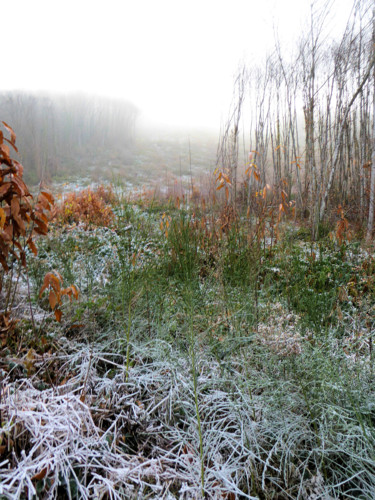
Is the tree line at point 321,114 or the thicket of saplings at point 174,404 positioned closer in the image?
the thicket of saplings at point 174,404

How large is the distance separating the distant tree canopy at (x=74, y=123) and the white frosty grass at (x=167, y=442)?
35.8ft

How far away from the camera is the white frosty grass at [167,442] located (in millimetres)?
917

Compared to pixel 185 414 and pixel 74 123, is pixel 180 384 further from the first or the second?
pixel 74 123

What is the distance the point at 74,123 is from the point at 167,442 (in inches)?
628

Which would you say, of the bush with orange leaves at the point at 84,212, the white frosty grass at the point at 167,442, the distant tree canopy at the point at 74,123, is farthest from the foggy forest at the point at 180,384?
the distant tree canopy at the point at 74,123

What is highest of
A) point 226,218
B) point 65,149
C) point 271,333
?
point 65,149

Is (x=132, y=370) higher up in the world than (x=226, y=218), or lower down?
lower down

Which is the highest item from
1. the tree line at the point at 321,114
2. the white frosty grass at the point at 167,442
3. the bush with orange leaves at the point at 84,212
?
the tree line at the point at 321,114

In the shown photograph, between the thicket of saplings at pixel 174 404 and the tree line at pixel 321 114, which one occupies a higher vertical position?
the tree line at pixel 321 114

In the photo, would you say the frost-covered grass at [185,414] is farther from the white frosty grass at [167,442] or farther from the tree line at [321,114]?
the tree line at [321,114]

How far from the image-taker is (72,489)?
92 centimetres

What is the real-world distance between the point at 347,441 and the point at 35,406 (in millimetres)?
1168

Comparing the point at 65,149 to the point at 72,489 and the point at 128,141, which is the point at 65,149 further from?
the point at 72,489

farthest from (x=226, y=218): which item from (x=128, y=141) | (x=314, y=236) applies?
(x=128, y=141)
